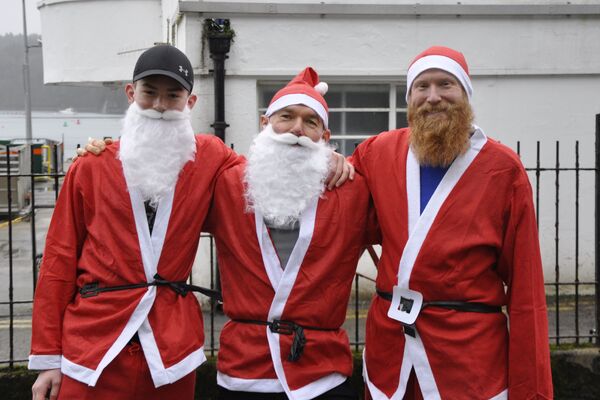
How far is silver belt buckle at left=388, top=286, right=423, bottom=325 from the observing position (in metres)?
2.98

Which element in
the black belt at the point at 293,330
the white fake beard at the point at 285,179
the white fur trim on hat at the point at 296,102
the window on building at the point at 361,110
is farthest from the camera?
the window on building at the point at 361,110

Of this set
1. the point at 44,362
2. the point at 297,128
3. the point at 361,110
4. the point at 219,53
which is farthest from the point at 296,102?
the point at 361,110

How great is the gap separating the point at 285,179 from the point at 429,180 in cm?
62

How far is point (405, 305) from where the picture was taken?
3027 mm

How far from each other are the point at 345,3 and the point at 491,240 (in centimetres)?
548

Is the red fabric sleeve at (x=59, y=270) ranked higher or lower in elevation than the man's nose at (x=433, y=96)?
lower

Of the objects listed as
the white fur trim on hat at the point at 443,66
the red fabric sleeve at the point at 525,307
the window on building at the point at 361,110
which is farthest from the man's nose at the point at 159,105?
the window on building at the point at 361,110

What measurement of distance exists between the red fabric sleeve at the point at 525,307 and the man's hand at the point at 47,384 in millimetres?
1879

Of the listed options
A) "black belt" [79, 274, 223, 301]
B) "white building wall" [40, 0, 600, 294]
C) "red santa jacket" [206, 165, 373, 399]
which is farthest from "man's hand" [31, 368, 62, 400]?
"white building wall" [40, 0, 600, 294]

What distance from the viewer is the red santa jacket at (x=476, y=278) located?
2938 mm

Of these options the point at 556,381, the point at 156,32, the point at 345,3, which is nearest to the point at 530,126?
the point at 345,3

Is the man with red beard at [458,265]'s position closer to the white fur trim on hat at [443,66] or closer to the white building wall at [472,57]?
the white fur trim on hat at [443,66]

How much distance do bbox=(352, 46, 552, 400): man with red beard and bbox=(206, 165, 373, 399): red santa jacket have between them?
20 centimetres

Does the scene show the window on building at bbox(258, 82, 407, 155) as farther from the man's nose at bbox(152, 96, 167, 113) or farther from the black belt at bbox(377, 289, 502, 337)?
the black belt at bbox(377, 289, 502, 337)
